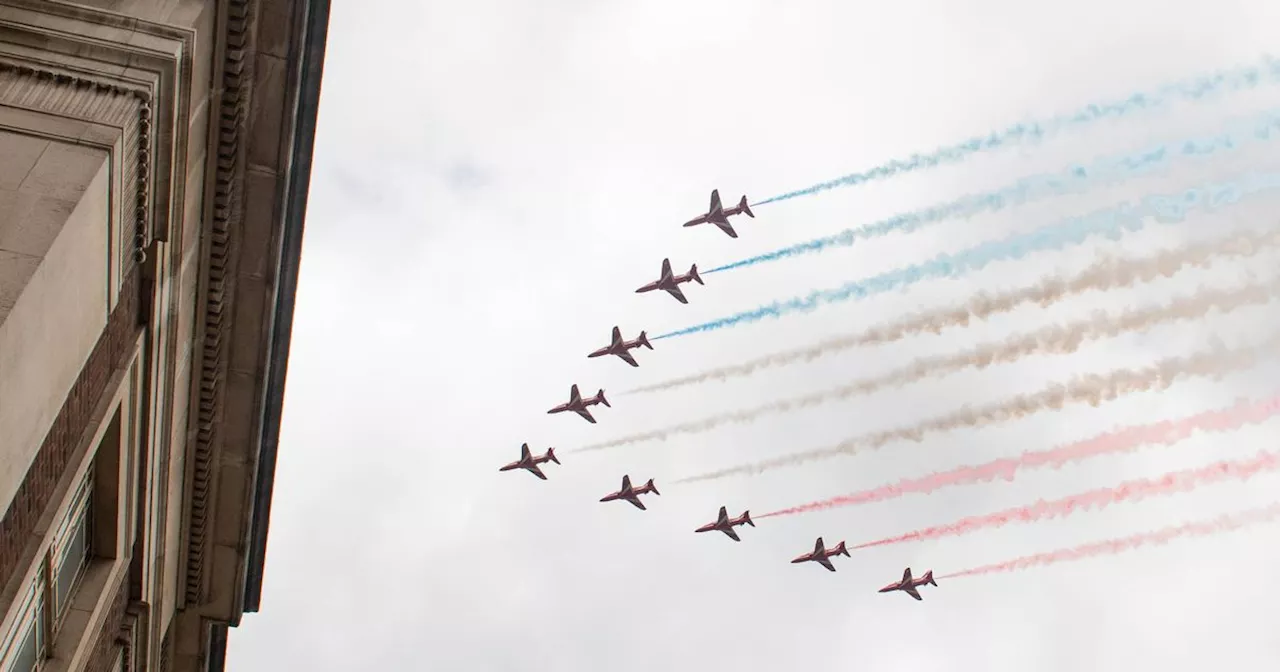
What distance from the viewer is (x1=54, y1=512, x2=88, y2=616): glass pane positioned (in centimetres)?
1872

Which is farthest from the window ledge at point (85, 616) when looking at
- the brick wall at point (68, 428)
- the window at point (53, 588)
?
the brick wall at point (68, 428)

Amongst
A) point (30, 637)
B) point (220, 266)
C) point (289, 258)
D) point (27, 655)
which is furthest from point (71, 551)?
point (289, 258)

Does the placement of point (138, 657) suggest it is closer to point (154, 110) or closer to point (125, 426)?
point (125, 426)

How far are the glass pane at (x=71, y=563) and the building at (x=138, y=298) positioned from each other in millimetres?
62

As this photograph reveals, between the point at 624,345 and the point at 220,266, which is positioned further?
the point at 624,345

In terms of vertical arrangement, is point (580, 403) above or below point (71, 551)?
above

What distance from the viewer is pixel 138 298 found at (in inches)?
711

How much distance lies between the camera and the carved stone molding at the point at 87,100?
52.1 feet

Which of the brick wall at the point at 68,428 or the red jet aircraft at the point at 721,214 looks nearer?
the brick wall at the point at 68,428

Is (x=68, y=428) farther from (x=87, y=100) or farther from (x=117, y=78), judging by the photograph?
(x=117, y=78)

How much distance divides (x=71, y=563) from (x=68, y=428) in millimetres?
3775

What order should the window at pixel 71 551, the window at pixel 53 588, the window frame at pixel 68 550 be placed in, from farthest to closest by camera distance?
the window at pixel 71 551
the window frame at pixel 68 550
the window at pixel 53 588

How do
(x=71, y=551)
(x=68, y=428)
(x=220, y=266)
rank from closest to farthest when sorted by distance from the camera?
1. (x=68, y=428)
2. (x=71, y=551)
3. (x=220, y=266)

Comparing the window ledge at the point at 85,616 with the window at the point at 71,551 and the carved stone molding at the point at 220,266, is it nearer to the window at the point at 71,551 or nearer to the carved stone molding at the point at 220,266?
the window at the point at 71,551
